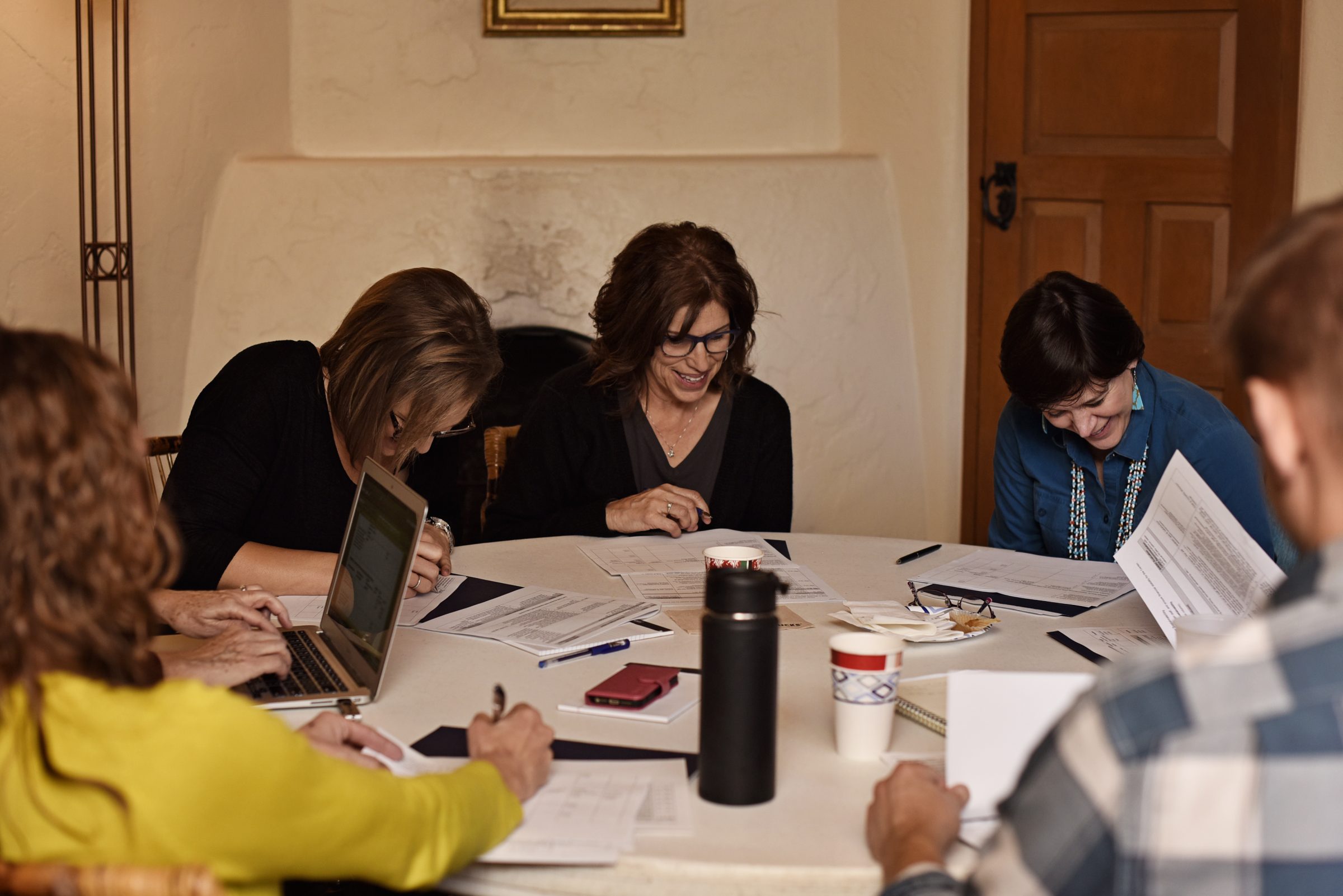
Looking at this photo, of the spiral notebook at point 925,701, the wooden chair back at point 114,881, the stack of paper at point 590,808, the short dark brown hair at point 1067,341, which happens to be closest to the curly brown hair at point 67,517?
the wooden chair back at point 114,881

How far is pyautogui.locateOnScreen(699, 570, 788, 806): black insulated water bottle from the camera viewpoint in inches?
46.8

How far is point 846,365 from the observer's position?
4000 mm

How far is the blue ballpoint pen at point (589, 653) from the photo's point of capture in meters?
1.69

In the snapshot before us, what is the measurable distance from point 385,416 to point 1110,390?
1274mm

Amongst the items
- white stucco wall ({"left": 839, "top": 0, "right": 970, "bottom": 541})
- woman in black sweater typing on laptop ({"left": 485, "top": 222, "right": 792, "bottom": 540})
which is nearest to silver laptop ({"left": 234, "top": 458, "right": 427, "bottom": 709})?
woman in black sweater typing on laptop ({"left": 485, "top": 222, "right": 792, "bottom": 540})

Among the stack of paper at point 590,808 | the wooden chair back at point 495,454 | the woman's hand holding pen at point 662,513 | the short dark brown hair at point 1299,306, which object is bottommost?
the stack of paper at point 590,808

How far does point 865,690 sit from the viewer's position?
4.42ft

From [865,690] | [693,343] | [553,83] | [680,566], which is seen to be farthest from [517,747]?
[553,83]

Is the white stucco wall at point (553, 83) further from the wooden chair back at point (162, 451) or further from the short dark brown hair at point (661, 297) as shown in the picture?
the wooden chair back at point (162, 451)

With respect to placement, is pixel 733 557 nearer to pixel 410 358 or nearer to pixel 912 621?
pixel 912 621

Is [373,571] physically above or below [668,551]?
above

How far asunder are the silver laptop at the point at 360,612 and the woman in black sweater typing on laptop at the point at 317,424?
11.2 inches

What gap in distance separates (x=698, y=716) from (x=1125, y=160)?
300 cm

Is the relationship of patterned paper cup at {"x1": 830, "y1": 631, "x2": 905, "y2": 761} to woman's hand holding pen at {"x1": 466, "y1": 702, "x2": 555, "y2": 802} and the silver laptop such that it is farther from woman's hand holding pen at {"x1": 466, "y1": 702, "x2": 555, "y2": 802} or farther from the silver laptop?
the silver laptop
